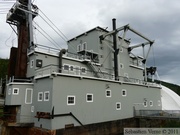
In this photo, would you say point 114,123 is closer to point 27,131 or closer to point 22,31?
point 27,131

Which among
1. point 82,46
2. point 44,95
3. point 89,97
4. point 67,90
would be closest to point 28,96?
point 44,95

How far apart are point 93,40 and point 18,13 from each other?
11.5m

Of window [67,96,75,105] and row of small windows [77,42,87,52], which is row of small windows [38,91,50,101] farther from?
row of small windows [77,42,87,52]

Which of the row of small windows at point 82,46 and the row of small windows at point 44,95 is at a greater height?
the row of small windows at point 82,46

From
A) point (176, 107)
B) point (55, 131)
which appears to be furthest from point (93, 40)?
point (176, 107)

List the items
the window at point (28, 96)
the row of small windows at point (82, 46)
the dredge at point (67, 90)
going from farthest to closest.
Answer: the row of small windows at point (82, 46) → the window at point (28, 96) → the dredge at point (67, 90)

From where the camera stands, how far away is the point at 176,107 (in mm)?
34500

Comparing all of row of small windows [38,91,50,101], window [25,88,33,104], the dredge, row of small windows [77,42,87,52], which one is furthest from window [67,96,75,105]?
row of small windows [77,42,87,52]

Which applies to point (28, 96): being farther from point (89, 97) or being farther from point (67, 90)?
point (89, 97)

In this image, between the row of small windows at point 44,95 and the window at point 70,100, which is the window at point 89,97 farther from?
the row of small windows at point 44,95

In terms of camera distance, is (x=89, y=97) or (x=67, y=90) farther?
(x=89, y=97)

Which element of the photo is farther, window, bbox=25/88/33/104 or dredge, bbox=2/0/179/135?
window, bbox=25/88/33/104

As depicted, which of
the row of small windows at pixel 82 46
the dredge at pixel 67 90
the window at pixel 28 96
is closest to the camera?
the dredge at pixel 67 90

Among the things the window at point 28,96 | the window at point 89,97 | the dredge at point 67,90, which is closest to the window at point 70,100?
the dredge at point 67,90
